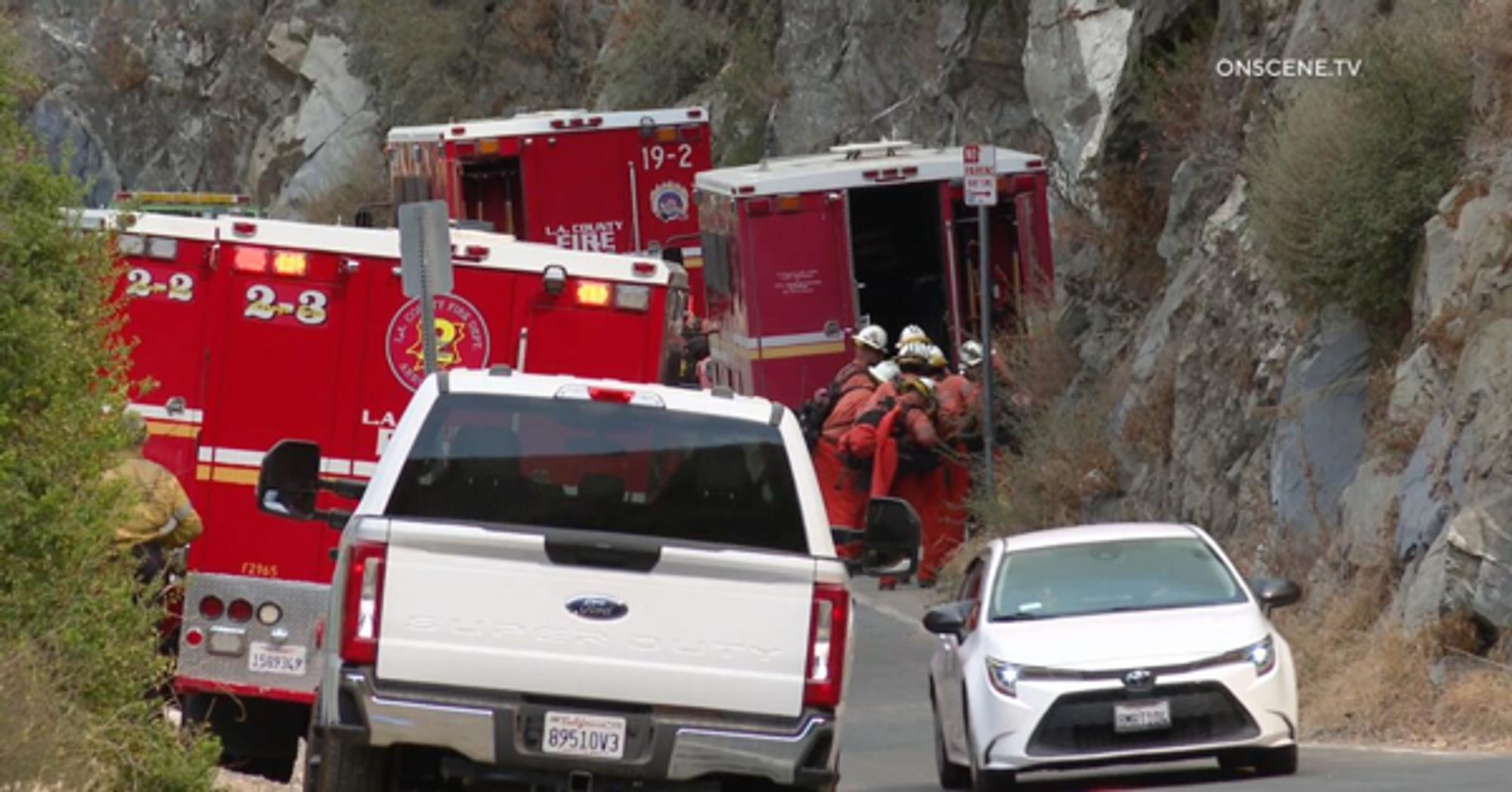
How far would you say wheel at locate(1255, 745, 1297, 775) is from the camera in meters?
14.0

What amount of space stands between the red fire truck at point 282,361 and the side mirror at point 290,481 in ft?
10.7

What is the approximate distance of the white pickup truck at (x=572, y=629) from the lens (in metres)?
9.84

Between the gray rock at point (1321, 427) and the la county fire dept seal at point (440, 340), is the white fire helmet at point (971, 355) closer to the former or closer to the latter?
the gray rock at point (1321, 427)

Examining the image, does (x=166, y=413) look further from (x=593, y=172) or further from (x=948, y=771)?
(x=593, y=172)

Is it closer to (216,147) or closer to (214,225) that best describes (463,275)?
(214,225)

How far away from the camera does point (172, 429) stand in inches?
571

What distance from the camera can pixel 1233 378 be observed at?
71.7ft

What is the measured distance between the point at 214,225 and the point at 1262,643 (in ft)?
18.0

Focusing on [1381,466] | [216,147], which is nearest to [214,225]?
[1381,466]

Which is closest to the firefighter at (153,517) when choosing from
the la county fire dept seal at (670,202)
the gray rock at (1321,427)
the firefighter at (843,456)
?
the gray rock at (1321,427)

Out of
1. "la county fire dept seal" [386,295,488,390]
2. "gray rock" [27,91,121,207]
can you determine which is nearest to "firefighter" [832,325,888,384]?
"la county fire dept seal" [386,295,488,390]

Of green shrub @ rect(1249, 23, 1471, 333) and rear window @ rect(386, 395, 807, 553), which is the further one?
green shrub @ rect(1249, 23, 1471, 333)

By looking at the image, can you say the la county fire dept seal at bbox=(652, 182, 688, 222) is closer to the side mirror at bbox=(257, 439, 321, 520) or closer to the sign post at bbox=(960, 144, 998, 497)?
the sign post at bbox=(960, 144, 998, 497)

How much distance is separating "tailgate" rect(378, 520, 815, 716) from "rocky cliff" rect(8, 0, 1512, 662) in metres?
3.94
